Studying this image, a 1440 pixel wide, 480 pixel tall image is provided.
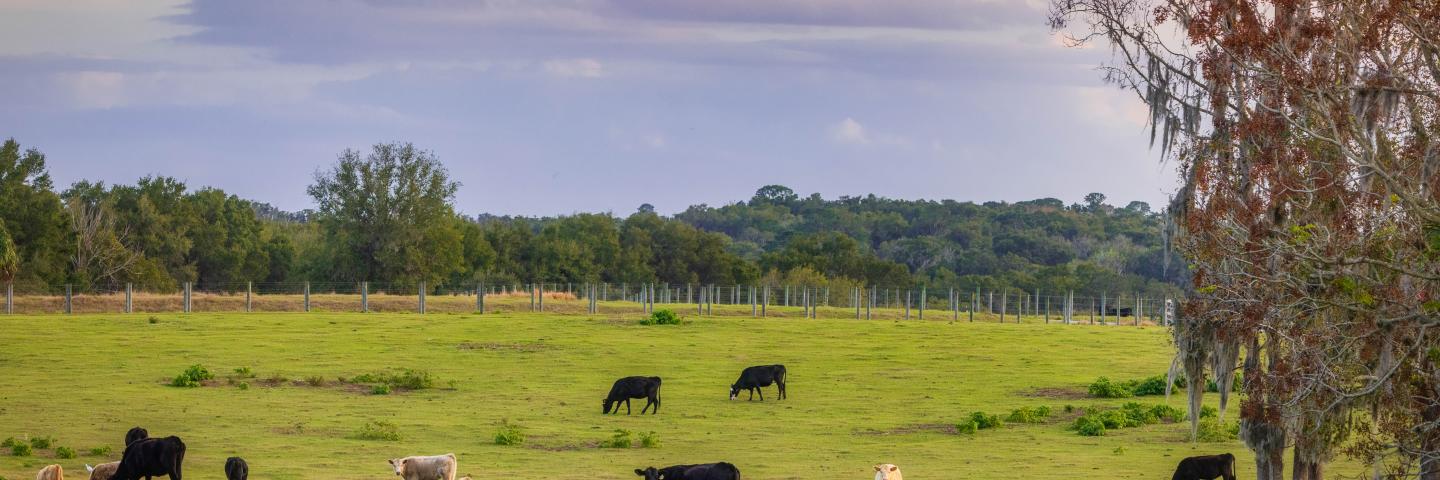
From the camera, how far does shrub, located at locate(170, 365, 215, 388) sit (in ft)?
120

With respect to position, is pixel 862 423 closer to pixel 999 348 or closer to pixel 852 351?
pixel 852 351

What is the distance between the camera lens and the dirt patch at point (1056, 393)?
37.9m

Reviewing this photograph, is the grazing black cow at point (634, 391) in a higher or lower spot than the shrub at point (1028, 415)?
higher

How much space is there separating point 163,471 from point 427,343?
1090 inches

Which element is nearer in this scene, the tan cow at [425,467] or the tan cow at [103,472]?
the tan cow at [103,472]

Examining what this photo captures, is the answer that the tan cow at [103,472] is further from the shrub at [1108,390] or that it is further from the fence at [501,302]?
the fence at [501,302]

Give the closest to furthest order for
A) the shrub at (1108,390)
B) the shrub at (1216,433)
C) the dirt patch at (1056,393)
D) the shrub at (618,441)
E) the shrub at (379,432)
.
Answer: the shrub at (618,441)
the shrub at (379,432)
the shrub at (1216,433)
the shrub at (1108,390)
the dirt patch at (1056,393)

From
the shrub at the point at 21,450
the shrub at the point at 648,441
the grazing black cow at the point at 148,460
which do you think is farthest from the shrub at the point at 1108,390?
the shrub at the point at 21,450

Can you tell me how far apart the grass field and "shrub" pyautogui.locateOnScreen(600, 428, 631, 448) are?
0.74 feet

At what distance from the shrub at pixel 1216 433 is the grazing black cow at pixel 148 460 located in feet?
60.3

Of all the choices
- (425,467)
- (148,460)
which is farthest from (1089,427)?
(148,460)

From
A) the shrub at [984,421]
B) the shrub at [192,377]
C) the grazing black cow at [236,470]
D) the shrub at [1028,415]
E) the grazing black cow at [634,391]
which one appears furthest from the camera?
the shrub at [192,377]

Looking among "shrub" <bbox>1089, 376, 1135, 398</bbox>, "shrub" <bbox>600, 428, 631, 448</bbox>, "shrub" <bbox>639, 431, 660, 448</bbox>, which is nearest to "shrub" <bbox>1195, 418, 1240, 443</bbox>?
"shrub" <bbox>1089, 376, 1135, 398</bbox>

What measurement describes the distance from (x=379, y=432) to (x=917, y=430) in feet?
36.3
